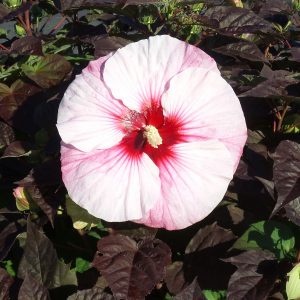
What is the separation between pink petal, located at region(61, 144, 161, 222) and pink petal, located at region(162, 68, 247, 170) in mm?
105

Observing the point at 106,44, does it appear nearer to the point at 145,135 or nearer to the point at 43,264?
the point at 145,135

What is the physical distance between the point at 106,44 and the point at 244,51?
0.30 meters

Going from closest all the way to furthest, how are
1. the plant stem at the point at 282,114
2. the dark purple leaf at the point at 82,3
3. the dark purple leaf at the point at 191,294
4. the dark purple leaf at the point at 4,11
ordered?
the dark purple leaf at the point at 191,294 → the plant stem at the point at 282,114 → the dark purple leaf at the point at 82,3 → the dark purple leaf at the point at 4,11

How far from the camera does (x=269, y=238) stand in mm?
1012

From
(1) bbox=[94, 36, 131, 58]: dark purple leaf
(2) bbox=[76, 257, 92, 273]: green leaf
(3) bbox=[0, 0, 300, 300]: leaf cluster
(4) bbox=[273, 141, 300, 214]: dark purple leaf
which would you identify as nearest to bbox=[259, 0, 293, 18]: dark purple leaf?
(3) bbox=[0, 0, 300, 300]: leaf cluster

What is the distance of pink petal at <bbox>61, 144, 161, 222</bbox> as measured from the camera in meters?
0.88

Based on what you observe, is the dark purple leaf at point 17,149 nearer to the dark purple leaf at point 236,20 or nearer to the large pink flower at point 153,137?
the large pink flower at point 153,137

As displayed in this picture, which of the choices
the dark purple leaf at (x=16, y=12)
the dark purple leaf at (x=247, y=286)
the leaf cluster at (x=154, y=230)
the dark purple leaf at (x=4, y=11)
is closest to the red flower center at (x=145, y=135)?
the leaf cluster at (x=154, y=230)

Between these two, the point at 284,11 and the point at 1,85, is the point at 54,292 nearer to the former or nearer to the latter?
the point at 1,85

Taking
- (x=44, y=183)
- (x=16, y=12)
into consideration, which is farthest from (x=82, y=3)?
(x=44, y=183)

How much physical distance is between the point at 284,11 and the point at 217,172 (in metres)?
0.72

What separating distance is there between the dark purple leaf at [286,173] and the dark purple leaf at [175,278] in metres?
0.27

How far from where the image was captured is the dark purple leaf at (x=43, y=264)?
0.99 m

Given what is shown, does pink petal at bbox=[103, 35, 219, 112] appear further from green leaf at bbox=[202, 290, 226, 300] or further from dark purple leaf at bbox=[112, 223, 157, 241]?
green leaf at bbox=[202, 290, 226, 300]
